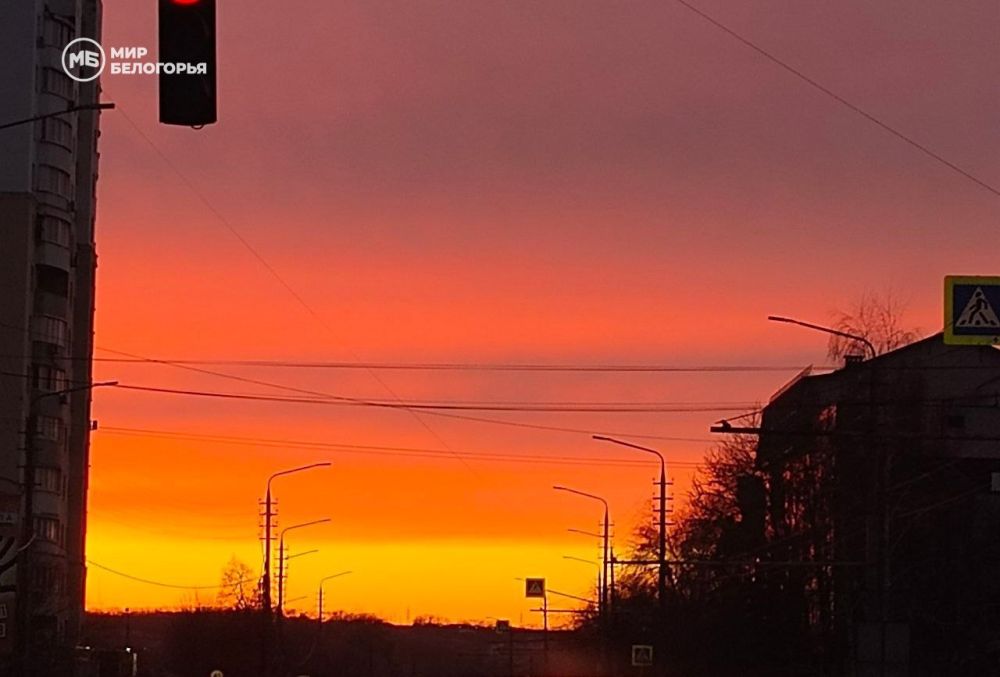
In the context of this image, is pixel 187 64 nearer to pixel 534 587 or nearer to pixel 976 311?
pixel 976 311

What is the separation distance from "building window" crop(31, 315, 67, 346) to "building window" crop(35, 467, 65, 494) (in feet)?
20.0

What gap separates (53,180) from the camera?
93750 mm

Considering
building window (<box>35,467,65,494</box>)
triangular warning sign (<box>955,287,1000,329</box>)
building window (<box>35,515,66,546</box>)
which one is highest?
building window (<box>35,467,65,494</box>)

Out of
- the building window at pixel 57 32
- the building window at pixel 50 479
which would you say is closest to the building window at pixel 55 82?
the building window at pixel 57 32

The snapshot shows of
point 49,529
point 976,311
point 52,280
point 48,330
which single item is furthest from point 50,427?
point 976,311

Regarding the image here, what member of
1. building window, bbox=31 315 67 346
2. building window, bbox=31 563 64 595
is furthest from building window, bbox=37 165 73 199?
building window, bbox=31 563 64 595

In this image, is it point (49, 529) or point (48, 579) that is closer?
point (48, 579)

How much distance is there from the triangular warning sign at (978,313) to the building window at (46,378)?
2478 inches

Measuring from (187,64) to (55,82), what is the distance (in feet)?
261

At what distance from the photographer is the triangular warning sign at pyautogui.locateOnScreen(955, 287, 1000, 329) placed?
3809 centimetres

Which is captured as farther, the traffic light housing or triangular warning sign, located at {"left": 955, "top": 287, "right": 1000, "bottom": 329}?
triangular warning sign, located at {"left": 955, "top": 287, "right": 1000, "bottom": 329}

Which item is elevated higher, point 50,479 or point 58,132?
point 58,132

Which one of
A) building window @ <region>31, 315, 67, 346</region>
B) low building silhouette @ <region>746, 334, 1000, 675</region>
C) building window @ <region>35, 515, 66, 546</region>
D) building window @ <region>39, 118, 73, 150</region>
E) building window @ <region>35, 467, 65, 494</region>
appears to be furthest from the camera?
building window @ <region>31, 315, 67, 346</region>

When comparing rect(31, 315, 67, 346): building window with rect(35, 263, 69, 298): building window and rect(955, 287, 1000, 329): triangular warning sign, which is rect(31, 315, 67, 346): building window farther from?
rect(955, 287, 1000, 329): triangular warning sign
